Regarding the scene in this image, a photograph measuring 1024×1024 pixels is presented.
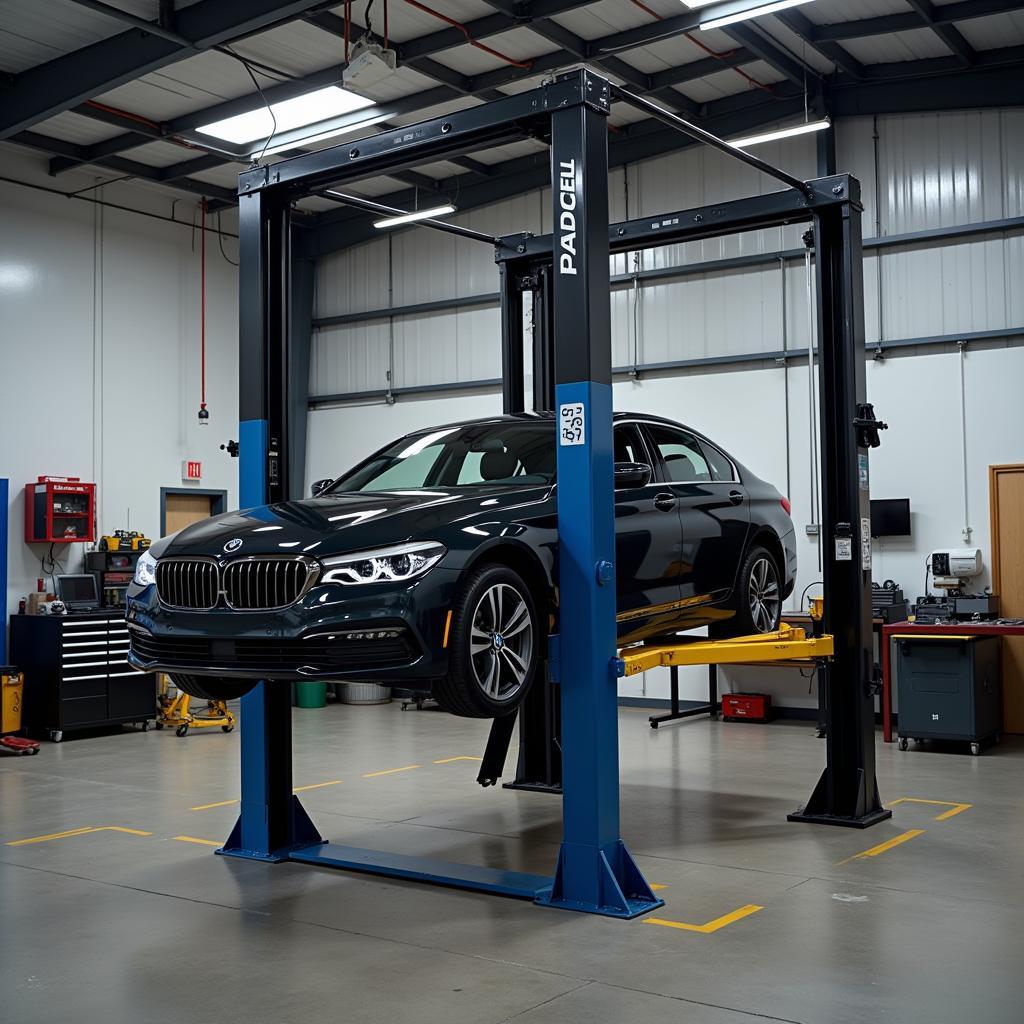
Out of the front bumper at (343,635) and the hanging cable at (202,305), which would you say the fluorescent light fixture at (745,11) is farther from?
the hanging cable at (202,305)

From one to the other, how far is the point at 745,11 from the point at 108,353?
7569 mm

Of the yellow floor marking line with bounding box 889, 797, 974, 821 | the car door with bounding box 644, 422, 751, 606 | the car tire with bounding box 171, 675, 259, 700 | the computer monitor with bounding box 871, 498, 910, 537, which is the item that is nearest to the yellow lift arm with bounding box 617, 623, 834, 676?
the car door with bounding box 644, 422, 751, 606

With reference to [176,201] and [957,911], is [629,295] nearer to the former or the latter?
[176,201]

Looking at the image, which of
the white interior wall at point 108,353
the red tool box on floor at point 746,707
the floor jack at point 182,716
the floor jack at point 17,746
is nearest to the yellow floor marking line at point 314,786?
the floor jack at point 17,746

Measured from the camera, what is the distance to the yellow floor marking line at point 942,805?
22.1 ft

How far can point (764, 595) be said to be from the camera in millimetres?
6676

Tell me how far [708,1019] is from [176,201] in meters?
11.9

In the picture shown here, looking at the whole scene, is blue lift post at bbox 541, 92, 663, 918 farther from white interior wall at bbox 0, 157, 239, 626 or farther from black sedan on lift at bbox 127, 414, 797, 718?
white interior wall at bbox 0, 157, 239, 626

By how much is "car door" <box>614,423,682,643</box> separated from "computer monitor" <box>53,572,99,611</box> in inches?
285

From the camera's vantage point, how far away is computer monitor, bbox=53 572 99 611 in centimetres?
1134

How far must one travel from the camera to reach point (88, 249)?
1238 cm

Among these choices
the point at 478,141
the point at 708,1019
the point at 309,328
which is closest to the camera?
the point at 708,1019

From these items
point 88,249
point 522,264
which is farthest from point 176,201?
point 522,264

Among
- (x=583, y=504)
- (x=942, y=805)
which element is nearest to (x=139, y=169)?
(x=583, y=504)
